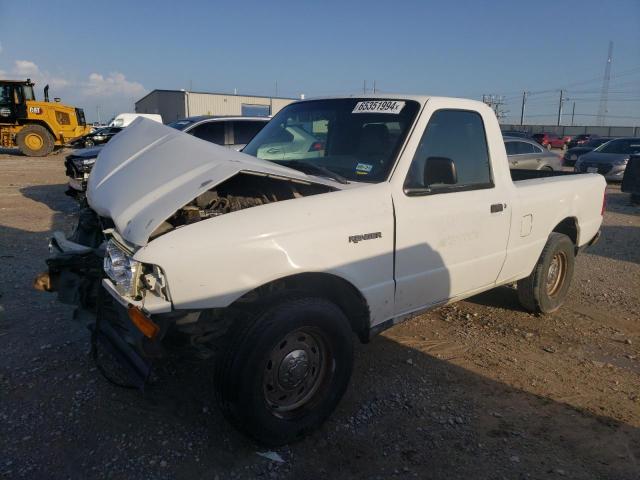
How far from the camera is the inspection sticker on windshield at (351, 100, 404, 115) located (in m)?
3.54

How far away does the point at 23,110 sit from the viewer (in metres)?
21.9

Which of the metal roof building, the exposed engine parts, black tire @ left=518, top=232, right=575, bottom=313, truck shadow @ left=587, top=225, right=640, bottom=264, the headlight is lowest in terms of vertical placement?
truck shadow @ left=587, top=225, right=640, bottom=264

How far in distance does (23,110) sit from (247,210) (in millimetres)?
23740

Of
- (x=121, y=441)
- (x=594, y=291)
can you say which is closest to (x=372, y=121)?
(x=121, y=441)

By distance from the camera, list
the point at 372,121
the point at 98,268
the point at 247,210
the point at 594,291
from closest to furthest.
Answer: the point at 247,210
the point at 98,268
the point at 372,121
the point at 594,291

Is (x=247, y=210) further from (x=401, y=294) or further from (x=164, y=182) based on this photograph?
(x=401, y=294)

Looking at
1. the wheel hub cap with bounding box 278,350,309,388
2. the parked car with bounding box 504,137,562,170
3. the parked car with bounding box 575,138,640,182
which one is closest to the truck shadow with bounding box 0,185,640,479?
the wheel hub cap with bounding box 278,350,309,388

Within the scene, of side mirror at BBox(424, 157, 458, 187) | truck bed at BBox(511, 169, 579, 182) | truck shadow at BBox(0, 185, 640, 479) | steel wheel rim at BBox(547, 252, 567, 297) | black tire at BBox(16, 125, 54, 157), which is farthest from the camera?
black tire at BBox(16, 125, 54, 157)

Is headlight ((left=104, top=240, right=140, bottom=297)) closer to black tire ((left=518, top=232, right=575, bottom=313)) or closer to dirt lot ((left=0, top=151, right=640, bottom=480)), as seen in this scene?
dirt lot ((left=0, top=151, right=640, bottom=480))

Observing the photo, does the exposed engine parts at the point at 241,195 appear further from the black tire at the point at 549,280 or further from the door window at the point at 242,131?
the door window at the point at 242,131

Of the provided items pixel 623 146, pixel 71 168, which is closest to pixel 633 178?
pixel 623 146

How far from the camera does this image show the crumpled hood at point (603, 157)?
16328mm

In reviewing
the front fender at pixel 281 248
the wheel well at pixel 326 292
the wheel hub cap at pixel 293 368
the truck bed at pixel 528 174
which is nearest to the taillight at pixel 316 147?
the front fender at pixel 281 248

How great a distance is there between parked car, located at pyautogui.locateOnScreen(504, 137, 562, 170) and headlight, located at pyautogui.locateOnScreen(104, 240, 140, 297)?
1264cm
